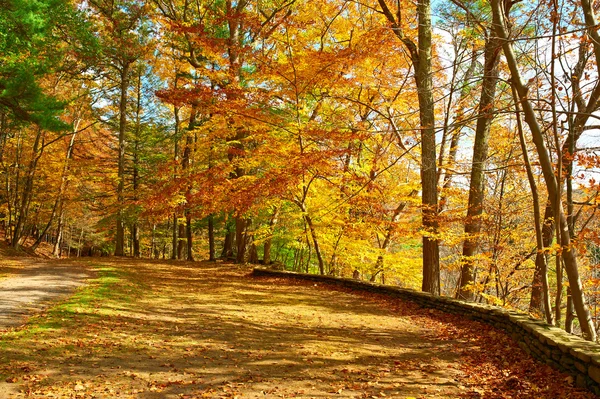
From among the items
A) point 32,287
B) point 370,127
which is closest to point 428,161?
point 370,127

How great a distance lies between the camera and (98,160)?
64.3ft

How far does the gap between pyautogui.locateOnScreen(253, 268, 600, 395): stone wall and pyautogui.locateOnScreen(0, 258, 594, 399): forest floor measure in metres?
0.13

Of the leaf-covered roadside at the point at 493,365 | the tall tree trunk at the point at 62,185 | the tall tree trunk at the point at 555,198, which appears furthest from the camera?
the tall tree trunk at the point at 62,185

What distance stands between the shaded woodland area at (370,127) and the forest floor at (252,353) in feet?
6.48

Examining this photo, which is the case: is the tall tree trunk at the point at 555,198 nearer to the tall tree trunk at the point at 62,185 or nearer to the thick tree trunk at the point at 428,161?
the thick tree trunk at the point at 428,161

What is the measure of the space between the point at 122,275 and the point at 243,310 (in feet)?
15.0

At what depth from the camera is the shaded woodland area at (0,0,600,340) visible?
718cm

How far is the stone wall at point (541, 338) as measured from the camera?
3922 mm

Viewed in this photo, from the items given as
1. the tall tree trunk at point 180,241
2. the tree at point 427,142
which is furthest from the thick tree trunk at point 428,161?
the tall tree trunk at point 180,241

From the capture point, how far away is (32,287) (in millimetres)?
8055

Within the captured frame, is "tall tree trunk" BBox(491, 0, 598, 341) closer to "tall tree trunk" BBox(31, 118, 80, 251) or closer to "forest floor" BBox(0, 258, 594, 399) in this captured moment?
"forest floor" BBox(0, 258, 594, 399)

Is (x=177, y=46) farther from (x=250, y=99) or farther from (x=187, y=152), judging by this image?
(x=250, y=99)

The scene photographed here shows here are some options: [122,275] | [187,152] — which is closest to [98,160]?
[187,152]

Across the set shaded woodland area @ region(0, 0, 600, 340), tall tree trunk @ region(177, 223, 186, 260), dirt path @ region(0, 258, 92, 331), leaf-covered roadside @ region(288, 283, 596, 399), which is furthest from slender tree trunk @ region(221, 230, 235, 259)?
leaf-covered roadside @ region(288, 283, 596, 399)
